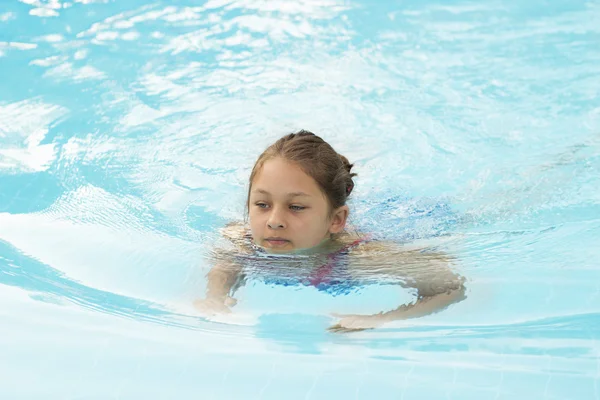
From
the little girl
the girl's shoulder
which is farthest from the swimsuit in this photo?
the girl's shoulder

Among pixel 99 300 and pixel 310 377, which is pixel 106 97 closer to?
pixel 99 300

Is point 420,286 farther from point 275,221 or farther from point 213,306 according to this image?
point 213,306

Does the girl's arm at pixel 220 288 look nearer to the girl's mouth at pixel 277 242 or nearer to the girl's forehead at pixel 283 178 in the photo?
the girl's mouth at pixel 277 242

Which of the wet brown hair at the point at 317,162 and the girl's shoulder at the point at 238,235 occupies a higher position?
the wet brown hair at the point at 317,162

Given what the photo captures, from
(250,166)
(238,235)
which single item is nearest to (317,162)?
(238,235)

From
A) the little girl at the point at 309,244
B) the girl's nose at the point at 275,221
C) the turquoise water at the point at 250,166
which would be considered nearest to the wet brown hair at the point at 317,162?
the little girl at the point at 309,244

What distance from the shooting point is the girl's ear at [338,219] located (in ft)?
10.7

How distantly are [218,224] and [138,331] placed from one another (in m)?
1.10

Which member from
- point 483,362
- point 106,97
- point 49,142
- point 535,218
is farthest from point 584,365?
point 106,97

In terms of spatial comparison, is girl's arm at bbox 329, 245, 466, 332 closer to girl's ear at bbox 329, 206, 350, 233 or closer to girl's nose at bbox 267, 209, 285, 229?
girl's ear at bbox 329, 206, 350, 233

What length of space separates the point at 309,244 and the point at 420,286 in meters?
0.44

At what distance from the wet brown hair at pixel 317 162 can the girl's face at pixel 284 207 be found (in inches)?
1.1

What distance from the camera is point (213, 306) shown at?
2.87 meters

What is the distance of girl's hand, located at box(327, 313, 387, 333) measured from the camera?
2691 mm
